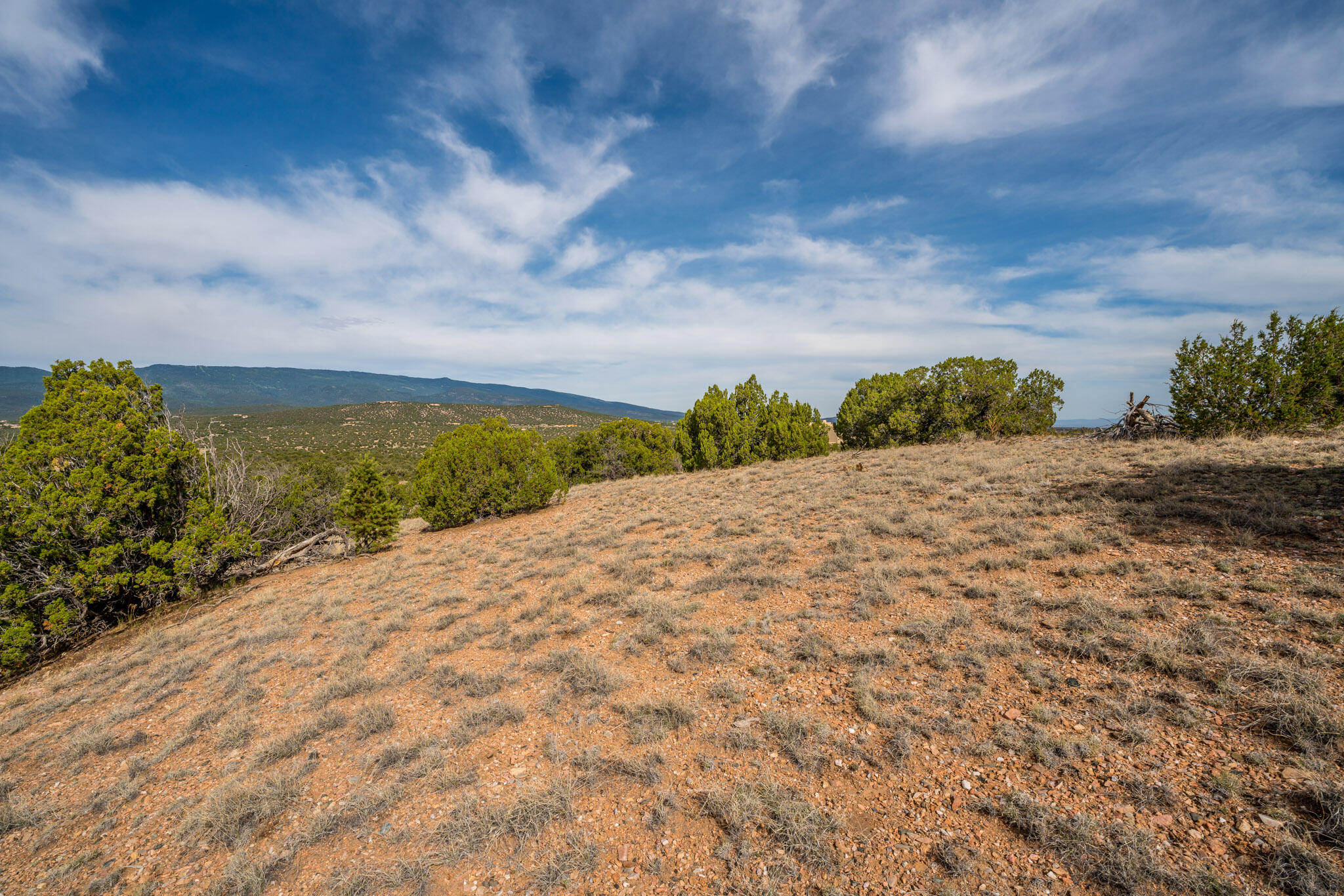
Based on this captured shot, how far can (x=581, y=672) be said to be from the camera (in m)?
5.60

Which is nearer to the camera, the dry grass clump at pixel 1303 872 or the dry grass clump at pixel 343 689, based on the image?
the dry grass clump at pixel 1303 872

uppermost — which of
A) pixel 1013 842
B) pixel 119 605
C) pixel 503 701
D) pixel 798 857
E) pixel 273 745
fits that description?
pixel 1013 842

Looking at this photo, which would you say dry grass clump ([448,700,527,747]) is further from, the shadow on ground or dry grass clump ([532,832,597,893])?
the shadow on ground

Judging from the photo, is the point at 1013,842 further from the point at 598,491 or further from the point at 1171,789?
the point at 598,491

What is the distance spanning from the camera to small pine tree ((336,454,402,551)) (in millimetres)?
13797

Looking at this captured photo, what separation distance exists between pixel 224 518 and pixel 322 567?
2.68 metres

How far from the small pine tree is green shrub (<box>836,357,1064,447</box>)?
922 inches

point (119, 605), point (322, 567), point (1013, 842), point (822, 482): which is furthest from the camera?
point (822, 482)

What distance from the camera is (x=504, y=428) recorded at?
685 inches

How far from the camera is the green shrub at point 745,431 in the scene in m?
27.7

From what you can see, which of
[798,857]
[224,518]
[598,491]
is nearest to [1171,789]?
[798,857]

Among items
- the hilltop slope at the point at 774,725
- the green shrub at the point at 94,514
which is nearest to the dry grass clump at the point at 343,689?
the hilltop slope at the point at 774,725

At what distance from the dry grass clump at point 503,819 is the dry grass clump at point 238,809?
169 cm

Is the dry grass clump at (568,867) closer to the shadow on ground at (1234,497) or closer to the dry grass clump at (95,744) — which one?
the dry grass clump at (95,744)
